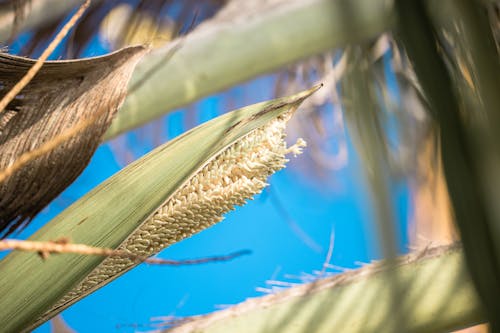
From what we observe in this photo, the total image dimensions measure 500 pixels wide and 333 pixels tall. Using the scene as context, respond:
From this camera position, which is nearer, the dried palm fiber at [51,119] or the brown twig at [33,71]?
the brown twig at [33,71]

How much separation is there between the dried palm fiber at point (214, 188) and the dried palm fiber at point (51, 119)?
7cm

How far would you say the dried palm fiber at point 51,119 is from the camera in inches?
11.8

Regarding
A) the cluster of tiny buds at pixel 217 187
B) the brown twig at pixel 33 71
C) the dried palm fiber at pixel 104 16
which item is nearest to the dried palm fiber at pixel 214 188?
the cluster of tiny buds at pixel 217 187

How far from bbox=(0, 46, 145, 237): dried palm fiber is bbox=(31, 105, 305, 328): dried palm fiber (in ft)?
0.22

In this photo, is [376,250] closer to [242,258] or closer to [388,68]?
[388,68]

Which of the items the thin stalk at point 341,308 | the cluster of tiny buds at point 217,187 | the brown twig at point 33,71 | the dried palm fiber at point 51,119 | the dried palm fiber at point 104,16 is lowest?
the thin stalk at point 341,308

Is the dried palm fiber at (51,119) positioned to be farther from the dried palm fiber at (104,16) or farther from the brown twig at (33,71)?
the dried palm fiber at (104,16)

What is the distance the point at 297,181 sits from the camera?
0.82 meters

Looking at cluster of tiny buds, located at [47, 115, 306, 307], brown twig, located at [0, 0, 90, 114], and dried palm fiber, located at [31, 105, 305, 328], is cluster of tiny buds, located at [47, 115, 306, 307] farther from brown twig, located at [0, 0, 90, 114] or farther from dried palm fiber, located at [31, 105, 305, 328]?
brown twig, located at [0, 0, 90, 114]

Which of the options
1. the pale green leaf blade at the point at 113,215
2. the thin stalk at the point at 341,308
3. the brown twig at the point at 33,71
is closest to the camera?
the brown twig at the point at 33,71

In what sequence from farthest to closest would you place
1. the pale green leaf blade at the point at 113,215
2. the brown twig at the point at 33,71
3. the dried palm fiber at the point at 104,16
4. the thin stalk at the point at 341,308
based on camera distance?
the dried palm fiber at the point at 104,16 → the thin stalk at the point at 341,308 → the pale green leaf blade at the point at 113,215 → the brown twig at the point at 33,71

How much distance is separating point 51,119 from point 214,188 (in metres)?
0.12

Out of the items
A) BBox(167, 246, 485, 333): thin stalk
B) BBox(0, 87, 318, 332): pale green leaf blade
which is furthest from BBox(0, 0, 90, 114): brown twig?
BBox(167, 246, 485, 333): thin stalk

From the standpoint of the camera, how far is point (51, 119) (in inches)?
12.5
